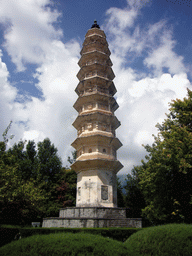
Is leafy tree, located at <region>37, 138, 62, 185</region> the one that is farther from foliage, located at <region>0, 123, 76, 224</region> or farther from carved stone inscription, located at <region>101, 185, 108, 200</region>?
carved stone inscription, located at <region>101, 185, 108, 200</region>

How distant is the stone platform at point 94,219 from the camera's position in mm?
14461

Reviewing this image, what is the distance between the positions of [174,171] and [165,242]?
12511mm

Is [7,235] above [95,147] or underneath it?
underneath

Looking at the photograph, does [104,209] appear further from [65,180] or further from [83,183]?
[65,180]

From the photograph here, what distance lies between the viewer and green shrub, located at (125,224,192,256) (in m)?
5.71

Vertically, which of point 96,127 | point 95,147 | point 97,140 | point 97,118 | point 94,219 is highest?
point 97,118

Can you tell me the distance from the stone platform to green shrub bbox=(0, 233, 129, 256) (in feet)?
33.3

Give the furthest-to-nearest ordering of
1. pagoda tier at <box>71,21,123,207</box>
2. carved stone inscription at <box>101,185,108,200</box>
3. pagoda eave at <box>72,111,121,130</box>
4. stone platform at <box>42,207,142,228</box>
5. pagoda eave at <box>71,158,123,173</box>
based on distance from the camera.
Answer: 1. pagoda eave at <box>72,111,121,130</box>
2. pagoda eave at <box>71,158,123,173</box>
3. pagoda tier at <box>71,21,123,207</box>
4. carved stone inscription at <box>101,185,108,200</box>
5. stone platform at <box>42,207,142,228</box>

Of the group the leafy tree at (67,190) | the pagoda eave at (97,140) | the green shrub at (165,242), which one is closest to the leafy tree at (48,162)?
the leafy tree at (67,190)

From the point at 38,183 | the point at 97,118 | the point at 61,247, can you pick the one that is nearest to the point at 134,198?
the point at 38,183

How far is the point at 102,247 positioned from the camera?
4.76m

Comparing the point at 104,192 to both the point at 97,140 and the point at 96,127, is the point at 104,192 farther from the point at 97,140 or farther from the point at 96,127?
the point at 96,127

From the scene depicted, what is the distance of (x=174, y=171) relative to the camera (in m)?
17.5

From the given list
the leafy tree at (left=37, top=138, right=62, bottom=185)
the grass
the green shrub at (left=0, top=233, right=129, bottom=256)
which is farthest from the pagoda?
the leafy tree at (left=37, top=138, right=62, bottom=185)
